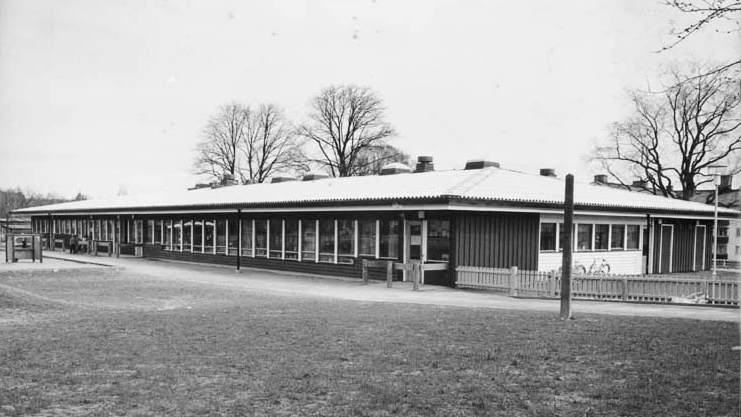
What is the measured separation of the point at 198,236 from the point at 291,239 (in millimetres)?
8694

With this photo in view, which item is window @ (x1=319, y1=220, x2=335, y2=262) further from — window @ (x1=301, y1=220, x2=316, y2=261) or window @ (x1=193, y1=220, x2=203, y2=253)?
window @ (x1=193, y1=220, x2=203, y2=253)

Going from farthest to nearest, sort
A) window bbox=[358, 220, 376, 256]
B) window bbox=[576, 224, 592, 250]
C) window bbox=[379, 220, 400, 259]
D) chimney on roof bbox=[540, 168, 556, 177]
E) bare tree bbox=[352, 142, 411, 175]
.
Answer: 1. bare tree bbox=[352, 142, 411, 175]
2. chimney on roof bbox=[540, 168, 556, 177]
3. window bbox=[576, 224, 592, 250]
4. window bbox=[358, 220, 376, 256]
5. window bbox=[379, 220, 400, 259]

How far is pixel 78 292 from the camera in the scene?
19.3 metres

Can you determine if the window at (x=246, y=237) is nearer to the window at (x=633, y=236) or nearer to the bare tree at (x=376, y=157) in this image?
the window at (x=633, y=236)

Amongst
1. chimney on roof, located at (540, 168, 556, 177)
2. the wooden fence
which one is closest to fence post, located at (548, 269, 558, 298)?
the wooden fence

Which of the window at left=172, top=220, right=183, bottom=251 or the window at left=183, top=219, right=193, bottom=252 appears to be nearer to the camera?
the window at left=183, top=219, right=193, bottom=252

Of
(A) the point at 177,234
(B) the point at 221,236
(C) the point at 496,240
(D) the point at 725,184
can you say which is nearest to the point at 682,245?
(C) the point at 496,240

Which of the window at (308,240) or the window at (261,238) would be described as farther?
the window at (261,238)

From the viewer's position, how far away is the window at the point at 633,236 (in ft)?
97.3

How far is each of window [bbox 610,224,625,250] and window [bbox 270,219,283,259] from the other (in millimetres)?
13339

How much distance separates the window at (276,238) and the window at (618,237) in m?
13.3

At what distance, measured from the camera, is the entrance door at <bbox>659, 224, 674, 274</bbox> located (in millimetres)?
31688

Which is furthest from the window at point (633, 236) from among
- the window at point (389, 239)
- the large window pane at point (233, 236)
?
the large window pane at point (233, 236)

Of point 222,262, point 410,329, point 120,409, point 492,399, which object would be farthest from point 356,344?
point 222,262
